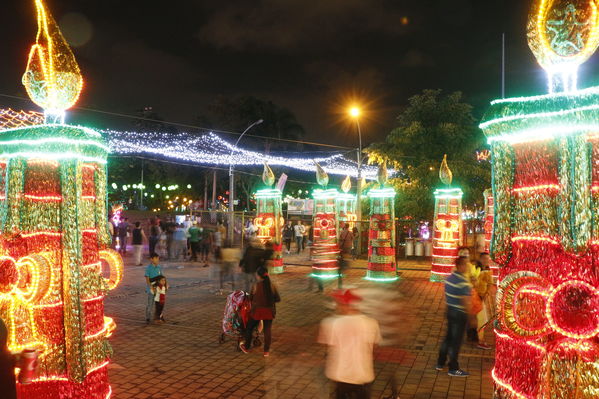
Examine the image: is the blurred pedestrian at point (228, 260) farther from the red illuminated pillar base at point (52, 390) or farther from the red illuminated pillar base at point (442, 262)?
the red illuminated pillar base at point (52, 390)

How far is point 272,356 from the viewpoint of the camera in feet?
24.2

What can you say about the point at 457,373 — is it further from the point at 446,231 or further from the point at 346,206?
the point at 346,206

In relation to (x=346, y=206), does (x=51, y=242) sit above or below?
below

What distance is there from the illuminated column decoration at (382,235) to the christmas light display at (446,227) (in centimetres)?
138

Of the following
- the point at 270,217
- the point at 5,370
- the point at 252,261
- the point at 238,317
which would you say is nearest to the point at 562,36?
the point at 5,370

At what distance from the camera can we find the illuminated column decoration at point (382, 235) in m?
15.3

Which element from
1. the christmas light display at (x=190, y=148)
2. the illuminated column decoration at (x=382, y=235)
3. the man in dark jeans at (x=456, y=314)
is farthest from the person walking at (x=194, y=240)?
the man in dark jeans at (x=456, y=314)

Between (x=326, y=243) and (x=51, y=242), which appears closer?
(x=51, y=242)

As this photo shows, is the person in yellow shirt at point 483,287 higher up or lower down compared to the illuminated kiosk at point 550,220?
lower down

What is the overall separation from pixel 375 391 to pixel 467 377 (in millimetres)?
1422

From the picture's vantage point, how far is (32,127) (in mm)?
4848

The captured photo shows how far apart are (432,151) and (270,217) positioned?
9.63m

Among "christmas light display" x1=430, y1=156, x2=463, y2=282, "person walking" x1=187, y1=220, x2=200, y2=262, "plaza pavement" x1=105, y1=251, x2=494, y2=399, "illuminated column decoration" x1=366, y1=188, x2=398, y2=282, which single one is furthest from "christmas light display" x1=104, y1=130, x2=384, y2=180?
"plaza pavement" x1=105, y1=251, x2=494, y2=399

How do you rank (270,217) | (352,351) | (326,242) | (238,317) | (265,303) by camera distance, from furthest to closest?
(326,242) → (270,217) → (238,317) → (265,303) → (352,351)
